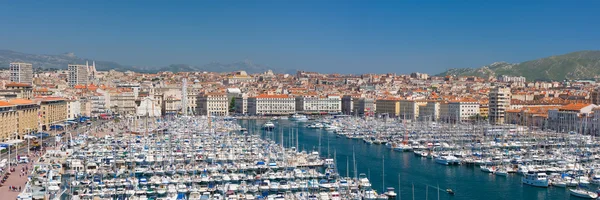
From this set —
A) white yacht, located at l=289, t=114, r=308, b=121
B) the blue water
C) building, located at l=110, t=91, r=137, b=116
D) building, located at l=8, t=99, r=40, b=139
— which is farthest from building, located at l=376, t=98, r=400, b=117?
building, located at l=8, t=99, r=40, b=139

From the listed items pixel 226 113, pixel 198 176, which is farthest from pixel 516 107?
pixel 198 176

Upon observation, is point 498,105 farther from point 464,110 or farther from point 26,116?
point 26,116

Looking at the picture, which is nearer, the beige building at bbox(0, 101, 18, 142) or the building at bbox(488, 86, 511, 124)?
the beige building at bbox(0, 101, 18, 142)

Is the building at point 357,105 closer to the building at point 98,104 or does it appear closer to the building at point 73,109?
the building at point 98,104

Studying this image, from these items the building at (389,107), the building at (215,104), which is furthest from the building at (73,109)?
the building at (389,107)

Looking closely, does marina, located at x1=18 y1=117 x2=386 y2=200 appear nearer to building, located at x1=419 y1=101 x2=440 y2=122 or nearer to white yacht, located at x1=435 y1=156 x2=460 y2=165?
white yacht, located at x1=435 y1=156 x2=460 y2=165

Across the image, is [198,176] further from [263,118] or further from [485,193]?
[263,118]
